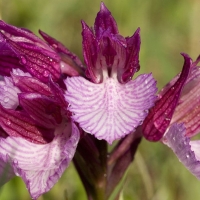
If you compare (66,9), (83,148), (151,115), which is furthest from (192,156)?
(66,9)

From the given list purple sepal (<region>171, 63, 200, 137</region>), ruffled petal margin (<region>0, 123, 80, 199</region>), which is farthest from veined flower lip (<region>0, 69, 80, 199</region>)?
purple sepal (<region>171, 63, 200, 137</region>)

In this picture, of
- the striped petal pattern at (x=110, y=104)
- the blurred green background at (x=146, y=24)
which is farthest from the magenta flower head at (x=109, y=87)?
the blurred green background at (x=146, y=24)

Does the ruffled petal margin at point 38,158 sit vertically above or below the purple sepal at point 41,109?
below

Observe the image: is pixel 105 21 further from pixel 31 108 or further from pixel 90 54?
pixel 31 108

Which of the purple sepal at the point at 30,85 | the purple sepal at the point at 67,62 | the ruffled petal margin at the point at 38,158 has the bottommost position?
the ruffled petal margin at the point at 38,158

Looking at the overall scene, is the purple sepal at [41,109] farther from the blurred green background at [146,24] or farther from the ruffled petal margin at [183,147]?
→ the blurred green background at [146,24]

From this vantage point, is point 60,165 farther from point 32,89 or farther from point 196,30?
point 196,30

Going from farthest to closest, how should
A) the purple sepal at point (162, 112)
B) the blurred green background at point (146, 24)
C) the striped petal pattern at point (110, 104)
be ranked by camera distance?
the blurred green background at point (146, 24) → the purple sepal at point (162, 112) → the striped petal pattern at point (110, 104)
